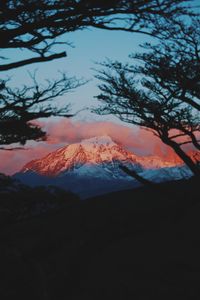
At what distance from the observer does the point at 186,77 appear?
12695mm

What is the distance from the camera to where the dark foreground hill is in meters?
5.40

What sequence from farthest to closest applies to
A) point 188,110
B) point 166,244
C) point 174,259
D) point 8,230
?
1. point 188,110
2. point 8,230
3. point 166,244
4. point 174,259

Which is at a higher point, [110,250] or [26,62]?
[26,62]

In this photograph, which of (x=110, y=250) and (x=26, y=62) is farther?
(x=110, y=250)

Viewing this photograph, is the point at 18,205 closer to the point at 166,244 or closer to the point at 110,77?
the point at 110,77

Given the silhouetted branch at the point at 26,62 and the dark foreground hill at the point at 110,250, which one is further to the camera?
the dark foreground hill at the point at 110,250

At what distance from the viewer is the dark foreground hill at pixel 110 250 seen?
5.40m

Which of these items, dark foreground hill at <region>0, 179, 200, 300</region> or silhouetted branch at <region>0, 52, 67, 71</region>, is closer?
silhouetted branch at <region>0, 52, 67, 71</region>

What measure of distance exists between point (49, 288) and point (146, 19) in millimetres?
3478

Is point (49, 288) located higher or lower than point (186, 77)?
lower

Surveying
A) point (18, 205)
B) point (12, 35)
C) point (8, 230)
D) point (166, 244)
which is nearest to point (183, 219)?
point (166, 244)

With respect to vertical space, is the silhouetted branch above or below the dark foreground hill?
above

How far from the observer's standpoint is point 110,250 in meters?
7.31

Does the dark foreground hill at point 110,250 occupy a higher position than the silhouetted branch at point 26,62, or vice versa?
the silhouetted branch at point 26,62
